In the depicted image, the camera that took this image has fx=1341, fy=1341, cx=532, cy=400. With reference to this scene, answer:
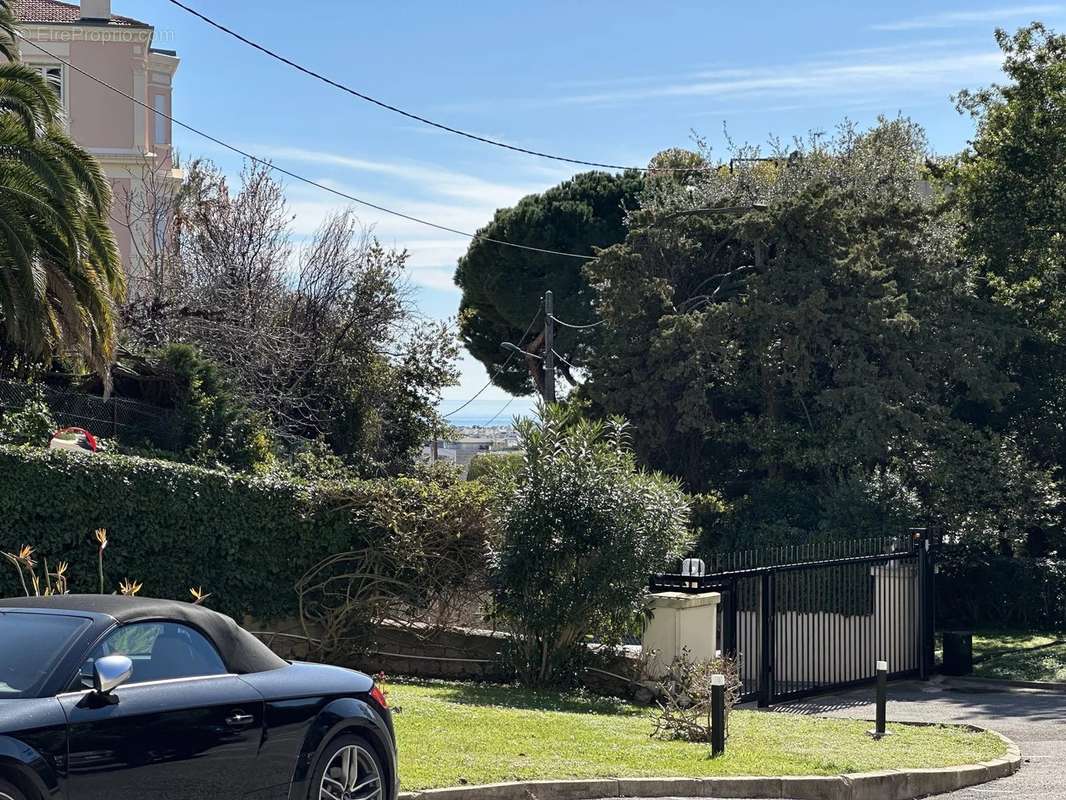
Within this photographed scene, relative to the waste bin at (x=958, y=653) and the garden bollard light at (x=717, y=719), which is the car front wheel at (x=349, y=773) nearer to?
the garden bollard light at (x=717, y=719)

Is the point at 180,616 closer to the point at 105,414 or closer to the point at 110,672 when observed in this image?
the point at 110,672

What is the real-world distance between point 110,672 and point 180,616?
90 cm

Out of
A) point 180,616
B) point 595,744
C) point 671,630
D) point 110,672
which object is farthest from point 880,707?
point 110,672

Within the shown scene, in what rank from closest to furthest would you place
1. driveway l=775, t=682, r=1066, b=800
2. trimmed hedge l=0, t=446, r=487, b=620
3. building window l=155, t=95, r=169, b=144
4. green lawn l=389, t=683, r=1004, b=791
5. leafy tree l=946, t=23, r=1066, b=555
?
green lawn l=389, t=683, r=1004, b=791
driveway l=775, t=682, r=1066, b=800
trimmed hedge l=0, t=446, r=487, b=620
leafy tree l=946, t=23, r=1066, b=555
building window l=155, t=95, r=169, b=144

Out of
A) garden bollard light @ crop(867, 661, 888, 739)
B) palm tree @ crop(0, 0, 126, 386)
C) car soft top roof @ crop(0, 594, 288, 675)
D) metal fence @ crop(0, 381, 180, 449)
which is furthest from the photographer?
metal fence @ crop(0, 381, 180, 449)

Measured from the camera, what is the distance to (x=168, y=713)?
20.4 feet

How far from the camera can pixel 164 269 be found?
33.6 metres

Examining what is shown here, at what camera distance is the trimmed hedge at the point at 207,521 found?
14531 mm

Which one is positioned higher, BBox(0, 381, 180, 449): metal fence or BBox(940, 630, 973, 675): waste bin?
BBox(0, 381, 180, 449): metal fence

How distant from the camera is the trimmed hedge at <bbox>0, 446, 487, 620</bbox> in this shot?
14531 millimetres

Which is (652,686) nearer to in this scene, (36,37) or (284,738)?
(284,738)

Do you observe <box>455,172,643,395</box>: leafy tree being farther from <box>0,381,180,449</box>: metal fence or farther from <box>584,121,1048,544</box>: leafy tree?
<box>0,381,180,449</box>: metal fence

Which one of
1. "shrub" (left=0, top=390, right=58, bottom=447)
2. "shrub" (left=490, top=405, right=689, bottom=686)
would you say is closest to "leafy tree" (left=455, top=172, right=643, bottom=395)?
"shrub" (left=0, top=390, right=58, bottom=447)

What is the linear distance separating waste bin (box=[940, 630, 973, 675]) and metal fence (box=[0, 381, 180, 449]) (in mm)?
14566
